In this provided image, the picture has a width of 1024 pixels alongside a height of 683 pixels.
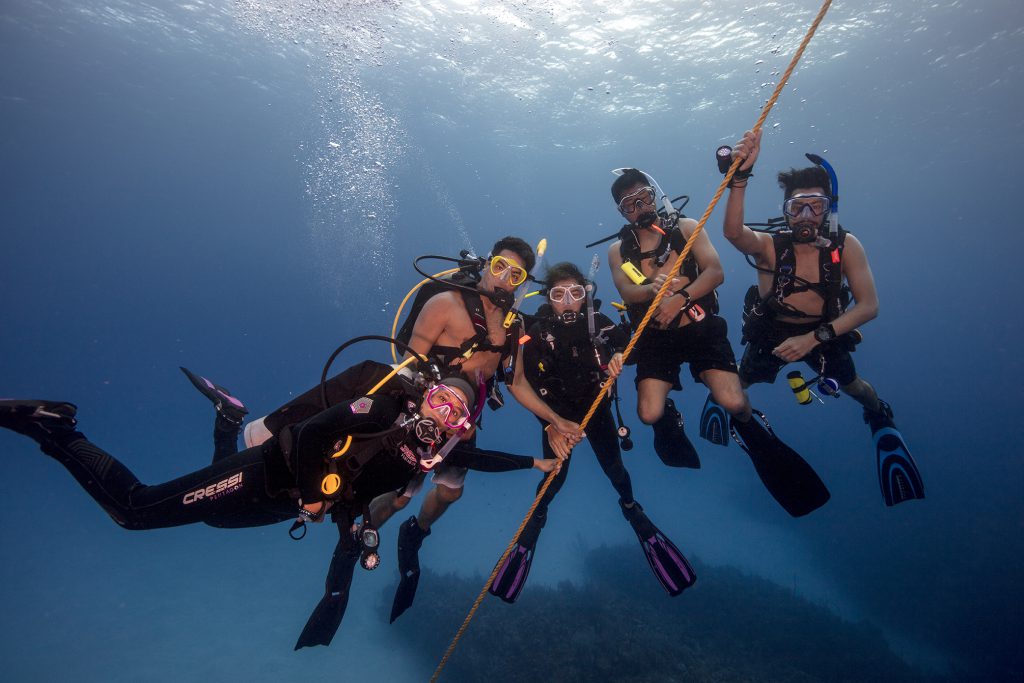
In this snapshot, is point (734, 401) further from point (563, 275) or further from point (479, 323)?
point (479, 323)

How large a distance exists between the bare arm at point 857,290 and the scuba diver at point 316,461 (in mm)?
4121

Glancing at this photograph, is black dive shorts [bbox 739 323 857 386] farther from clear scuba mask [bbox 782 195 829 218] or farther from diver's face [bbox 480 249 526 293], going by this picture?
diver's face [bbox 480 249 526 293]

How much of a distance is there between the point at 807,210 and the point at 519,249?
140 inches

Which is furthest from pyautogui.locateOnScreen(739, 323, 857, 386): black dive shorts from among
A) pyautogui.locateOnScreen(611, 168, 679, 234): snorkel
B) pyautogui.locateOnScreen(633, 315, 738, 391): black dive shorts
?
pyautogui.locateOnScreen(611, 168, 679, 234): snorkel

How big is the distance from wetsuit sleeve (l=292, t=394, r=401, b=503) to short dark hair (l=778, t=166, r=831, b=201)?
5336mm

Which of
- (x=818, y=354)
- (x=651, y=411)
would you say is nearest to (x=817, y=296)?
(x=818, y=354)

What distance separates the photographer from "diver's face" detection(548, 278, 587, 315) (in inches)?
199

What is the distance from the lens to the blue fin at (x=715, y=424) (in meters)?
6.59

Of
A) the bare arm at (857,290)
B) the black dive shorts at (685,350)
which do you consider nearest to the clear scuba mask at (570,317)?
the black dive shorts at (685,350)

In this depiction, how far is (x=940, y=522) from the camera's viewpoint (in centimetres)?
1856

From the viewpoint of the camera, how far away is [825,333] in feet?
16.9

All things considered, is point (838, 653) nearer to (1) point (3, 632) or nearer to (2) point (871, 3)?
(2) point (871, 3)

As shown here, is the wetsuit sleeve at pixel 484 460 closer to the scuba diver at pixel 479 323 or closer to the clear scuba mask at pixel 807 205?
the scuba diver at pixel 479 323

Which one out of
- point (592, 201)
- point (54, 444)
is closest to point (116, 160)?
point (592, 201)
